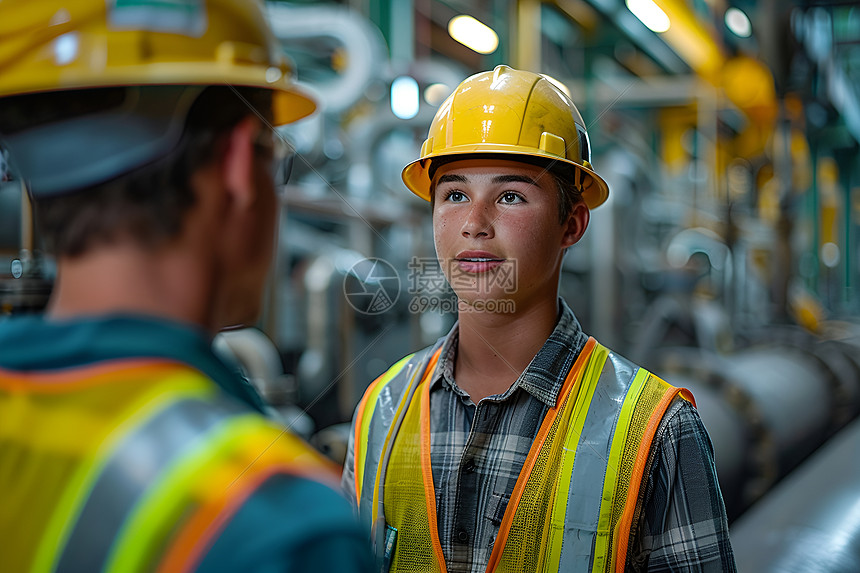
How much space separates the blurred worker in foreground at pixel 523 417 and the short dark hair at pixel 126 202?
58 centimetres

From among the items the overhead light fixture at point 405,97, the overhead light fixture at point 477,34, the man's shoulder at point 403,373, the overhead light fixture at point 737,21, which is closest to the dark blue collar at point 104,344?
the man's shoulder at point 403,373

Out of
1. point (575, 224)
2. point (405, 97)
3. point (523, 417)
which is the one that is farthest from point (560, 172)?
point (405, 97)

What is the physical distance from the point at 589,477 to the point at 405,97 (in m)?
3.37

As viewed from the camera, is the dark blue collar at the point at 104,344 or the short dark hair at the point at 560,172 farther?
the short dark hair at the point at 560,172

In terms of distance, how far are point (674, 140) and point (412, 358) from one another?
1111cm

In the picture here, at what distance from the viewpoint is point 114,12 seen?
69 centimetres

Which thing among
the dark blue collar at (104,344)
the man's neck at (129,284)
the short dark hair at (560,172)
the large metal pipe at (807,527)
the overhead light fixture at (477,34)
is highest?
the overhead light fixture at (477,34)

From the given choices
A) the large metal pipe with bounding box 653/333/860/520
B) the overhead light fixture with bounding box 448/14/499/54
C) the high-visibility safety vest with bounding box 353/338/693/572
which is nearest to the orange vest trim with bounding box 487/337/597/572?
the high-visibility safety vest with bounding box 353/338/693/572

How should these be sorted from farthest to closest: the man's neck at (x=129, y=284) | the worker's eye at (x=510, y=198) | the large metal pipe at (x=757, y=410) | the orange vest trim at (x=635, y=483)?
the large metal pipe at (x=757, y=410)
the worker's eye at (x=510, y=198)
the orange vest trim at (x=635, y=483)
the man's neck at (x=129, y=284)

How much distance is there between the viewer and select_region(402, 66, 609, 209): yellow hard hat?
1.20 m

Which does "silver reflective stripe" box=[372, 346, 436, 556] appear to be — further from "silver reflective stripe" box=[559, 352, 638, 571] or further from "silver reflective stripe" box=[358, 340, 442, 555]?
"silver reflective stripe" box=[559, 352, 638, 571]

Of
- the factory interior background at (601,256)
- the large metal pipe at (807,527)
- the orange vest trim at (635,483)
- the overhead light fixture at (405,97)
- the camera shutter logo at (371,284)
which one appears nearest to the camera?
the orange vest trim at (635,483)

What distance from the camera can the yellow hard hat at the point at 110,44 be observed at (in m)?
0.69

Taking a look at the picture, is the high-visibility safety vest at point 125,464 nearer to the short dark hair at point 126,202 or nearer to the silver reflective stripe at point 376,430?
the short dark hair at point 126,202
